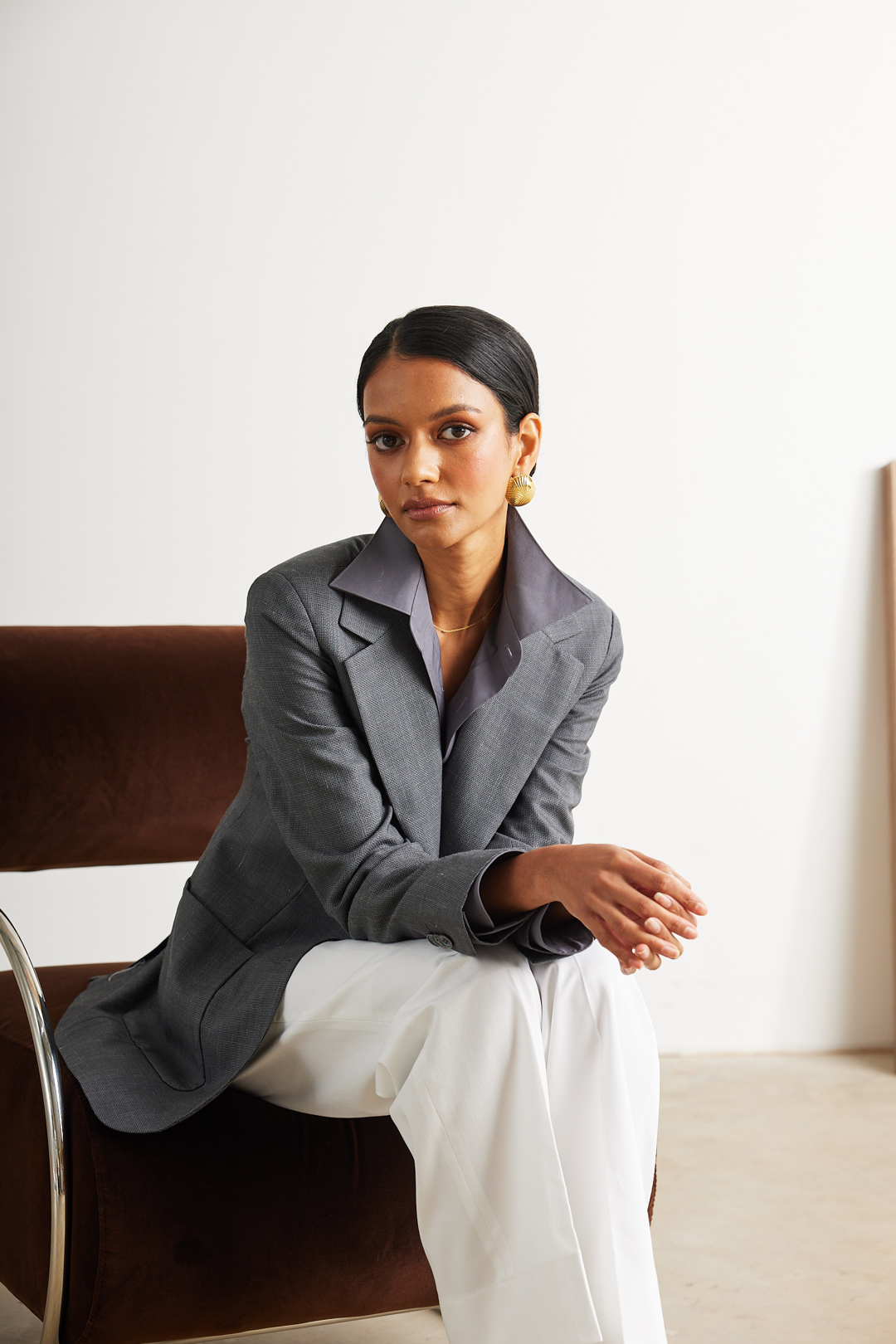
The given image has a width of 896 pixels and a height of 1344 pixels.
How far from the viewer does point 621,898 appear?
1.25 meters

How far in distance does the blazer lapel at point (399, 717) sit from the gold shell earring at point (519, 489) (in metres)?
0.24

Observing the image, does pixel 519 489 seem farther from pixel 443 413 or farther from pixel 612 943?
pixel 612 943

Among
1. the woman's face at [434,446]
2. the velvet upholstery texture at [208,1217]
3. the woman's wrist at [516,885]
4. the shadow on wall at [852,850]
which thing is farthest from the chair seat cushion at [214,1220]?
the shadow on wall at [852,850]

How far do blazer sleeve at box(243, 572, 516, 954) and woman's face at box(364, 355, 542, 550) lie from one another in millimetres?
189

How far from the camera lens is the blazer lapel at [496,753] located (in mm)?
1597

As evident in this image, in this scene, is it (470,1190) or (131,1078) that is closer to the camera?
(470,1190)

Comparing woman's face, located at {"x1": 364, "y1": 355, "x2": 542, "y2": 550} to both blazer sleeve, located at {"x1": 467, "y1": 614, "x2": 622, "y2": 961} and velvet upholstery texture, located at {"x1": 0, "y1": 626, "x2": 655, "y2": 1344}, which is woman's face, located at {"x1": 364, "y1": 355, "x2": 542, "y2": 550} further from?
velvet upholstery texture, located at {"x1": 0, "y1": 626, "x2": 655, "y2": 1344}

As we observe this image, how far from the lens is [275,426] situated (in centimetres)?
308

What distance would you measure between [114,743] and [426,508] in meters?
0.75

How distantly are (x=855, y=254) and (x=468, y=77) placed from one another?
1.13 metres

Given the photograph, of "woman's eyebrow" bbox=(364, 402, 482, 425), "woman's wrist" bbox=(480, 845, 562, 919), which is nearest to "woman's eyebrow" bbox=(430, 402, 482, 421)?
"woman's eyebrow" bbox=(364, 402, 482, 425)

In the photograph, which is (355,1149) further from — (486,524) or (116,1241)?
(486,524)

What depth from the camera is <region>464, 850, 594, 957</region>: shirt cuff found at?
4.17 ft

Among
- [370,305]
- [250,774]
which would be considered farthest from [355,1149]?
[370,305]
